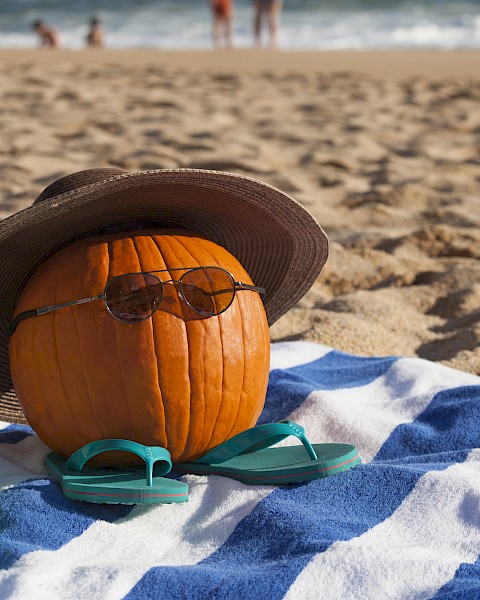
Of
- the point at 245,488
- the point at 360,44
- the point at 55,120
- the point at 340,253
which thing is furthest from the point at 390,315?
the point at 360,44

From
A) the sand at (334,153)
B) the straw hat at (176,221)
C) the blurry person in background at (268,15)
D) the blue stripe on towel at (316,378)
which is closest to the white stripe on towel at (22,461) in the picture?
the straw hat at (176,221)

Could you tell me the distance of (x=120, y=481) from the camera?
1.92 meters

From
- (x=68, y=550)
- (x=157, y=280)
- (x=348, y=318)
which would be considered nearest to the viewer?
(x=68, y=550)

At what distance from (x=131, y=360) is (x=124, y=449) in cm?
21

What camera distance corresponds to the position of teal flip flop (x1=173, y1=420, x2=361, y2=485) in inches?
79.0

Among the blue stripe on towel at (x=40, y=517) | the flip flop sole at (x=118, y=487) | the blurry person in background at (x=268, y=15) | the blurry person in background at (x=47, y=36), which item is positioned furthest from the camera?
the blurry person in background at (x=268, y=15)

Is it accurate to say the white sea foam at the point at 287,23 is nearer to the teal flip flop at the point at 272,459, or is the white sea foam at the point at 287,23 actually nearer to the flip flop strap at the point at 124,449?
the teal flip flop at the point at 272,459

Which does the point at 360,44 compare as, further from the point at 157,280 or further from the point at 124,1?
the point at 157,280

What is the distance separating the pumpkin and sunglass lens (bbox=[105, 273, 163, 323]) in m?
0.02

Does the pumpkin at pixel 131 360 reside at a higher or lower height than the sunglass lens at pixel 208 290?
lower

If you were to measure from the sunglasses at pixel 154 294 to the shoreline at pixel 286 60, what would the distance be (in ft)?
28.9

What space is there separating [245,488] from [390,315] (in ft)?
5.17

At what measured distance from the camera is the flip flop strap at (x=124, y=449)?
1.88 m

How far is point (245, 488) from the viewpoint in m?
1.98
